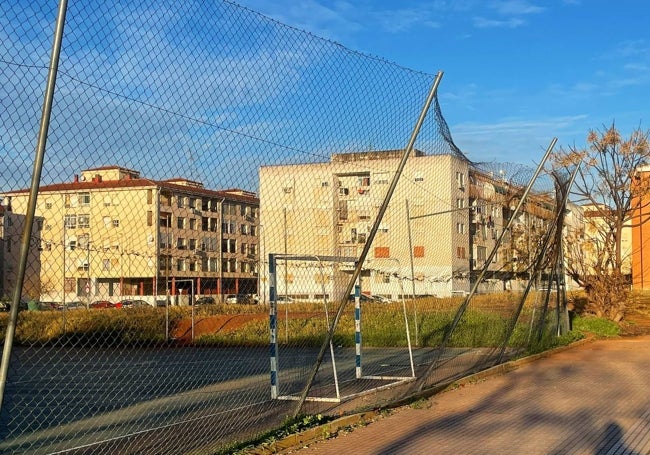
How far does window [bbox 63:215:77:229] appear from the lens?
495 centimetres

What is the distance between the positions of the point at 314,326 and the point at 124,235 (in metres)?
6.35

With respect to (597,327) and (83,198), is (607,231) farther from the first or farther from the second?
(83,198)

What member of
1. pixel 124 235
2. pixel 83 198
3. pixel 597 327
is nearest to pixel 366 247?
pixel 124 235

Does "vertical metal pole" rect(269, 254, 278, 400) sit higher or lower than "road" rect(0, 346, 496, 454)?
higher

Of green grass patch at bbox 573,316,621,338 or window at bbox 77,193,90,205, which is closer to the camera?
window at bbox 77,193,90,205

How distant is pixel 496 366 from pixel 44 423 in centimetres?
721

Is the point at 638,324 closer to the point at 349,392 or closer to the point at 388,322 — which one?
the point at 388,322

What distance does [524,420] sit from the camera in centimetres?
884

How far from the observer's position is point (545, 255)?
1565 centimetres

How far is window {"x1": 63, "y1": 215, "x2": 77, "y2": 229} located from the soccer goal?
3.24 m

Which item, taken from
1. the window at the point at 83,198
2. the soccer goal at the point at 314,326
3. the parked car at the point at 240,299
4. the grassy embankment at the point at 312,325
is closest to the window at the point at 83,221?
the window at the point at 83,198

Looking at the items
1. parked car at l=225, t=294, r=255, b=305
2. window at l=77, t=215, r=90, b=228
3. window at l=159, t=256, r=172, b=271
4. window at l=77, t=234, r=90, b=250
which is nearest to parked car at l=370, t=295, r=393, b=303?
parked car at l=225, t=294, r=255, b=305

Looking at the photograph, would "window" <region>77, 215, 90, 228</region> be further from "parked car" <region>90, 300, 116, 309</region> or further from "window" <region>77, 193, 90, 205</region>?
"parked car" <region>90, 300, 116, 309</region>

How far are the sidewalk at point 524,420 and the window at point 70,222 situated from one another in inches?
130
